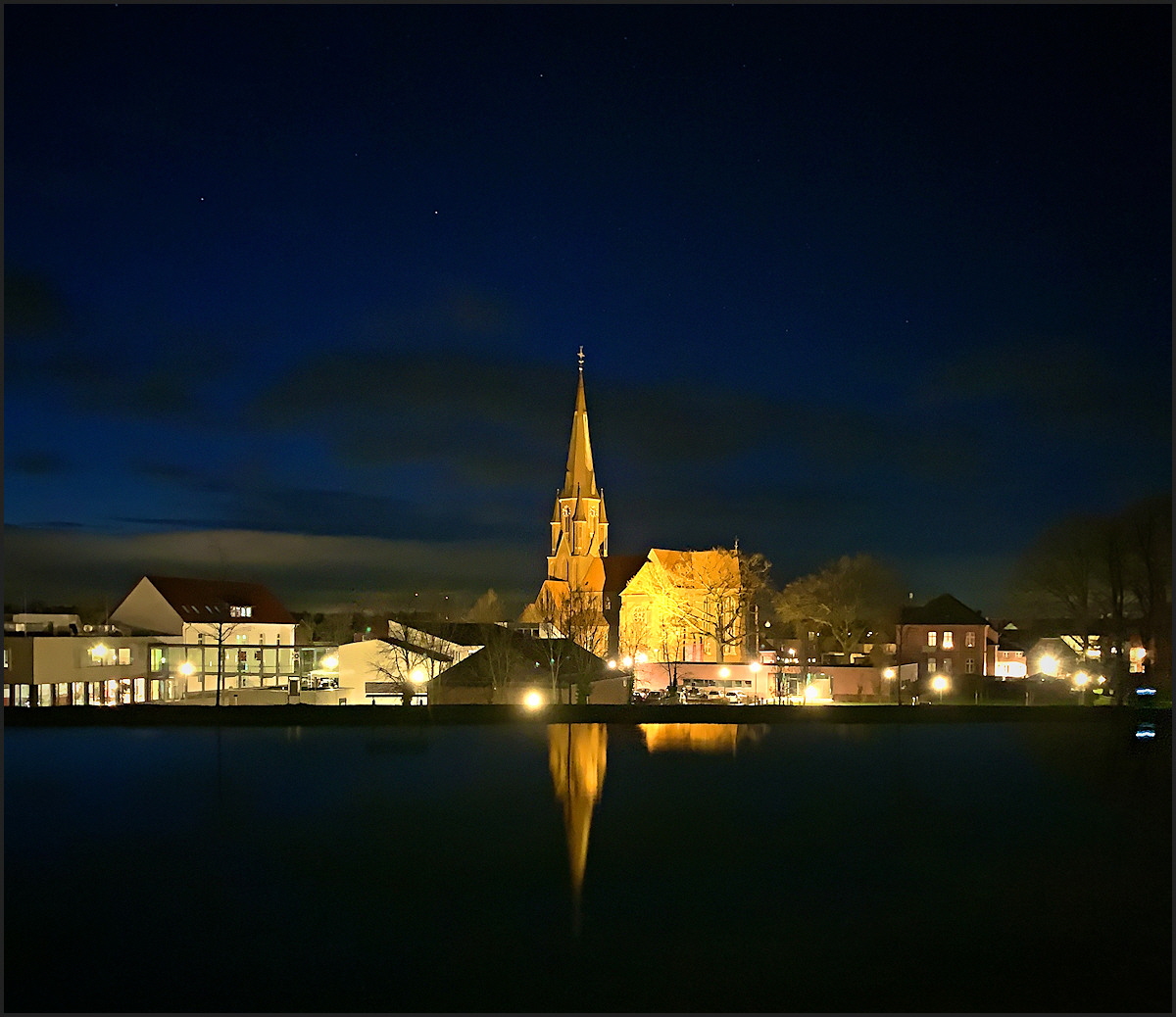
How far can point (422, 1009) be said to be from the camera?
9.84 metres

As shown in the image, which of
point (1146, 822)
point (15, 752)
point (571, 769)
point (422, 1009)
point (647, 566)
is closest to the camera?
point (422, 1009)

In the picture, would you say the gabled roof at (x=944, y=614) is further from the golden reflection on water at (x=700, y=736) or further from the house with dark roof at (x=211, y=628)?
the house with dark roof at (x=211, y=628)

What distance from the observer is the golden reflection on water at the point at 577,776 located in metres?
16.5

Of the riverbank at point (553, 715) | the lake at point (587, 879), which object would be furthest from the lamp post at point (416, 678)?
the lake at point (587, 879)

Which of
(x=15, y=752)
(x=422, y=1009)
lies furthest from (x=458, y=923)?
(x=15, y=752)

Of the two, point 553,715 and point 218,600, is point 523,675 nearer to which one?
point 553,715

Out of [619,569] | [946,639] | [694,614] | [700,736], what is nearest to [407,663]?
[700,736]

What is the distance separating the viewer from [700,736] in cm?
2992

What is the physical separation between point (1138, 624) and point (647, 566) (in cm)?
2905

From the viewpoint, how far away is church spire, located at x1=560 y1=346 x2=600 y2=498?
77688 mm

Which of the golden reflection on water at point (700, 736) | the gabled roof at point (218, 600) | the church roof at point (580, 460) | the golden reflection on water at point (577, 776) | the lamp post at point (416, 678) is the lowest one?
the golden reflection on water at point (700, 736)

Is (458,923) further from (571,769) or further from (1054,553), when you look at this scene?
(1054,553)

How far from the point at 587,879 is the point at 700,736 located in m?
15.7

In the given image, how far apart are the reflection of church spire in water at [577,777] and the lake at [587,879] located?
13 cm
